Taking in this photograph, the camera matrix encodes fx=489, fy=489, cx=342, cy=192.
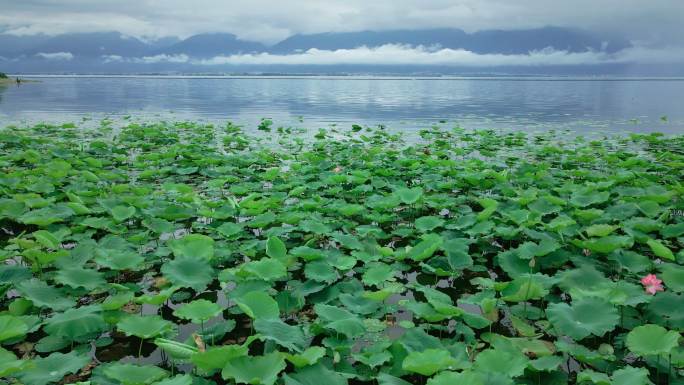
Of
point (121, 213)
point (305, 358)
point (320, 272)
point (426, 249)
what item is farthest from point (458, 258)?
point (121, 213)

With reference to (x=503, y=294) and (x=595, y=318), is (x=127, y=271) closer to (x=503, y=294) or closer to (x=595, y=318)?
(x=503, y=294)

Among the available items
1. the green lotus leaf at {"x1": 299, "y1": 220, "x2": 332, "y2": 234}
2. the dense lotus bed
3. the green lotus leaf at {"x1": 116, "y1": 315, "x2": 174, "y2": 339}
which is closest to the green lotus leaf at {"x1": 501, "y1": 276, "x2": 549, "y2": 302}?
the dense lotus bed

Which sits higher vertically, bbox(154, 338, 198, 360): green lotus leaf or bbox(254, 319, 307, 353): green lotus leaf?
bbox(254, 319, 307, 353): green lotus leaf

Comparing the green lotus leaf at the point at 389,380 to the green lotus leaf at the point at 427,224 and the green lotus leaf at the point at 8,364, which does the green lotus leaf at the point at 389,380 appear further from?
the green lotus leaf at the point at 427,224

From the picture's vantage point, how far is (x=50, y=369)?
2377mm

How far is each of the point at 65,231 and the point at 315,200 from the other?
244cm

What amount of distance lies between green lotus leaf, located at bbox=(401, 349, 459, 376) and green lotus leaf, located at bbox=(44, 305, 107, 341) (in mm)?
1754

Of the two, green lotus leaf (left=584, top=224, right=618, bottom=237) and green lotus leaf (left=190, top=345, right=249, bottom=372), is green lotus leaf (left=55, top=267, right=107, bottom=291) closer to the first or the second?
green lotus leaf (left=190, top=345, right=249, bottom=372)

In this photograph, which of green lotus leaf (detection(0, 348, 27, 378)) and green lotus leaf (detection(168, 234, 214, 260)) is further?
green lotus leaf (detection(168, 234, 214, 260))

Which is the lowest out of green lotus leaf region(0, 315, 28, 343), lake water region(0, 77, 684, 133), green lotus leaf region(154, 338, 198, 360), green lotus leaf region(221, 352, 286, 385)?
green lotus leaf region(154, 338, 198, 360)

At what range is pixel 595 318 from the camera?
2.68 meters

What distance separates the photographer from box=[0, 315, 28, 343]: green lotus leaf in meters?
2.48

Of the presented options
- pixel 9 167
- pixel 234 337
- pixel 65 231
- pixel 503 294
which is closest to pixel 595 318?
pixel 503 294

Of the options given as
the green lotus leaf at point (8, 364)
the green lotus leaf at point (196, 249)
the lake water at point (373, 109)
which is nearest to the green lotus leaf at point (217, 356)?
the green lotus leaf at point (8, 364)
